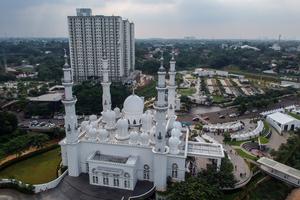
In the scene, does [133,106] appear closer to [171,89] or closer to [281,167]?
[171,89]

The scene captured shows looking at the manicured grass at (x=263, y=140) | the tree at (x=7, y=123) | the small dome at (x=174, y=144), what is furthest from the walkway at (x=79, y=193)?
the manicured grass at (x=263, y=140)

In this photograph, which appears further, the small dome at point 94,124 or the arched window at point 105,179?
the small dome at point 94,124

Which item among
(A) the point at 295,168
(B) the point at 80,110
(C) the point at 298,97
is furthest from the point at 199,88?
(A) the point at 295,168

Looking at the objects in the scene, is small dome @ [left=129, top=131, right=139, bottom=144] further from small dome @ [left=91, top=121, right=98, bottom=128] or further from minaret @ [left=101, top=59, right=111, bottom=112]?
minaret @ [left=101, top=59, right=111, bottom=112]

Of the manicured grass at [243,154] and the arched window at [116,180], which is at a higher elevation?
the arched window at [116,180]

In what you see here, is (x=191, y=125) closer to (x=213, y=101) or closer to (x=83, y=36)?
(x=213, y=101)

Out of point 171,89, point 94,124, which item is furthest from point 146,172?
point 171,89

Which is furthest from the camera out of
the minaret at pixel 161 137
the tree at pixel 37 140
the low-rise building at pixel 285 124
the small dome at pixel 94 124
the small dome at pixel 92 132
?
the low-rise building at pixel 285 124

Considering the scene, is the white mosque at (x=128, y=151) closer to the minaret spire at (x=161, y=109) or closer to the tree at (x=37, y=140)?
the minaret spire at (x=161, y=109)

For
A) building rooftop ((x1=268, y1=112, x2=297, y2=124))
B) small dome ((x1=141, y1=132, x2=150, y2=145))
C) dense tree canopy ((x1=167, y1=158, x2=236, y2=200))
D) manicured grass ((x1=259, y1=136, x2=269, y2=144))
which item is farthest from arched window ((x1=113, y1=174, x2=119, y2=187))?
building rooftop ((x1=268, y1=112, x2=297, y2=124))
